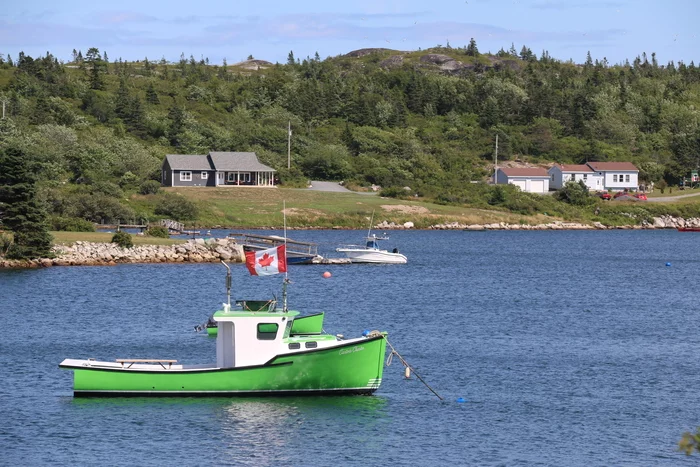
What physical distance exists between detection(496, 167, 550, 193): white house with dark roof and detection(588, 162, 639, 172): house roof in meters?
10.2

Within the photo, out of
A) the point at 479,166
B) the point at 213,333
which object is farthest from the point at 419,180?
the point at 213,333

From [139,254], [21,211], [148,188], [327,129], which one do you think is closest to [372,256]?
[139,254]

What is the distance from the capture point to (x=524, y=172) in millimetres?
149875

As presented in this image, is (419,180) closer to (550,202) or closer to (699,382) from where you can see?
(550,202)

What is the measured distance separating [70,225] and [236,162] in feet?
163

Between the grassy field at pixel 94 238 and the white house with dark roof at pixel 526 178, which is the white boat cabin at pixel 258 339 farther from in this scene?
the white house with dark roof at pixel 526 178

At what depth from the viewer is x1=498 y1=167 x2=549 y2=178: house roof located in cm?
14825

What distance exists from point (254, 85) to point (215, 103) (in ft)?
48.5

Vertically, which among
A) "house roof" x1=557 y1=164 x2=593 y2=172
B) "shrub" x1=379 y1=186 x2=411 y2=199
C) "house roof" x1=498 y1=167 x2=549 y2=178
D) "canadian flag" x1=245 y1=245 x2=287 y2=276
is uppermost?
"house roof" x1=557 y1=164 x2=593 y2=172

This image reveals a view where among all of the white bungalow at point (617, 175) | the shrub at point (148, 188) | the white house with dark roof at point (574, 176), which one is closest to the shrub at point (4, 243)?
the shrub at point (148, 188)

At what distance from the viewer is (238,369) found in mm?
33906

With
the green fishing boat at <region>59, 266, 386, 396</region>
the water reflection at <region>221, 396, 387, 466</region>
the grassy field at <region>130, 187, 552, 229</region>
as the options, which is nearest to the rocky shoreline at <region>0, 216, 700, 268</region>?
the grassy field at <region>130, 187, 552, 229</region>

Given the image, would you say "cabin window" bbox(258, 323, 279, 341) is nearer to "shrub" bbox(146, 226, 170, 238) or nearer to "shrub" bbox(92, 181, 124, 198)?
"shrub" bbox(146, 226, 170, 238)

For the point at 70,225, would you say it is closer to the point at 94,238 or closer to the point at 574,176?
the point at 94,238
